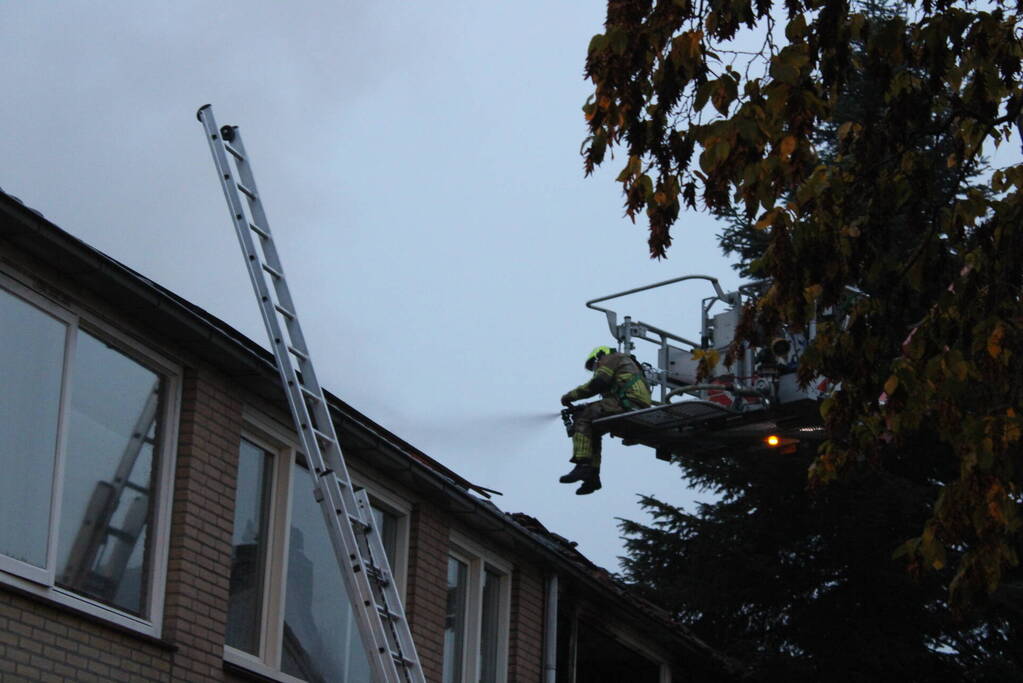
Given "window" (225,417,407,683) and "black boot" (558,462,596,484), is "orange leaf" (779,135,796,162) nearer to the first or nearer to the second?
"window" (225,417,407,683)

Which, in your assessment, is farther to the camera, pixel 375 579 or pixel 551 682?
pixel 551 682

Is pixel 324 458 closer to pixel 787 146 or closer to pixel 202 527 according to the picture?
pixel 202 527

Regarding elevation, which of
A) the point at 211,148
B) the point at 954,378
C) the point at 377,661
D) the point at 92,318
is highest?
the point at 211,148

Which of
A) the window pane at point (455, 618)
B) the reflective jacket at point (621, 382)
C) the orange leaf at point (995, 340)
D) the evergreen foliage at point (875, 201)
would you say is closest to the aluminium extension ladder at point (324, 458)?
the evergreen foliage at point (875, 201)

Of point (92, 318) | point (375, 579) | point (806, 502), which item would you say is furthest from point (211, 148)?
point (806, 502)

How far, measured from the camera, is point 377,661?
31.6 feet

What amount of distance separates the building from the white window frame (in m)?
0.32

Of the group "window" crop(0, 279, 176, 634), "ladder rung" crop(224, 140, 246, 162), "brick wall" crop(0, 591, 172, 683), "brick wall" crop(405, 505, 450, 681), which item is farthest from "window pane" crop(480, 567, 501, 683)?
"ladder rung" crop(224, 140, 246, 162)

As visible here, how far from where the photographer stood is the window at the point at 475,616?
15.6 metres

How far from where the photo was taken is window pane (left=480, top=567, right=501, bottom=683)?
52.9 ft

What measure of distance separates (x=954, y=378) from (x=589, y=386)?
11.6m

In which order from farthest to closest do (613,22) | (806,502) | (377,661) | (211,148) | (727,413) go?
(806,502) → (727,413) → (211,148) → (377,661) → (613,22)

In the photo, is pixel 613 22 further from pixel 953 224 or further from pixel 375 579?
pixel 375 579

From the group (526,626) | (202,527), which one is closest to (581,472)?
(526,626)
